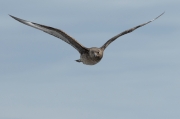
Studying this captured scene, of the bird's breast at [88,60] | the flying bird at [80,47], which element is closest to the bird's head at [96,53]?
the flying bird at [80,47]

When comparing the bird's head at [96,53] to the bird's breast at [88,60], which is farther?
the bird's breast at [88,60]

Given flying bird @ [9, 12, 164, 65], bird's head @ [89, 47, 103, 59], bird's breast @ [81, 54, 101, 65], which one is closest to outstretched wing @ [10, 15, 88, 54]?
flying bird @ [9, 12, 164, 65]

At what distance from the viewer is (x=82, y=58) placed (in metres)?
37.0

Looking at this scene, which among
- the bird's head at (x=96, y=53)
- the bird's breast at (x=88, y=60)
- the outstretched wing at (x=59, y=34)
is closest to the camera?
the outstretched wing at (x=59, y=34)

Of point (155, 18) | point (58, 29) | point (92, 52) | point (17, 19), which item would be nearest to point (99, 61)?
point (92, 52)

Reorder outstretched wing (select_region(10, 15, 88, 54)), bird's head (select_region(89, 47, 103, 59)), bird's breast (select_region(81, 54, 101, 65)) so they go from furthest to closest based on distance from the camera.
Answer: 1. bird's breast (select_region(81, 54, 101, 65))
2. bird's head (select_region(89, 47, 103, 59))
3. outstretched wing (select_region(10, 15, 88, 54))

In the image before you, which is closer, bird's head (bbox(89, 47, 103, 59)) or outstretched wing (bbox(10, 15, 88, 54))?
outstretched wing (bbox(10, 15, 88, 54))

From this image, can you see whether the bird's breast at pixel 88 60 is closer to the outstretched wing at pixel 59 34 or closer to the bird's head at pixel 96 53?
the bird's head at pixel 96 53

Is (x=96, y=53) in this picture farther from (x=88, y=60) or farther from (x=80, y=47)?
(x=80, y=47)

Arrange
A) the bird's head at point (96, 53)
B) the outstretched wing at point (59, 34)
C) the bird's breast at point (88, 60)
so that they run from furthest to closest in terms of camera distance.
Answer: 1. the bird's breast at point (88, 60)
2. the bird's head at point (96, 53)
3. the outstretched wing at point (59, 34)

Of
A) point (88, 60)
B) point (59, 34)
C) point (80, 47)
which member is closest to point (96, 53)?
point (88, 60)

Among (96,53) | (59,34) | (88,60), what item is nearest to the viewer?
(59,34)

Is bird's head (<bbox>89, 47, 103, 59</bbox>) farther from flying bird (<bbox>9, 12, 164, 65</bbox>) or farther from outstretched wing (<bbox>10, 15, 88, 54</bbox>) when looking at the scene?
outstretched wing (<bbox>10, 15, 88, 54</bbox>)

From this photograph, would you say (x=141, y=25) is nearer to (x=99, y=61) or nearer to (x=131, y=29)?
(x=131, y=29)
